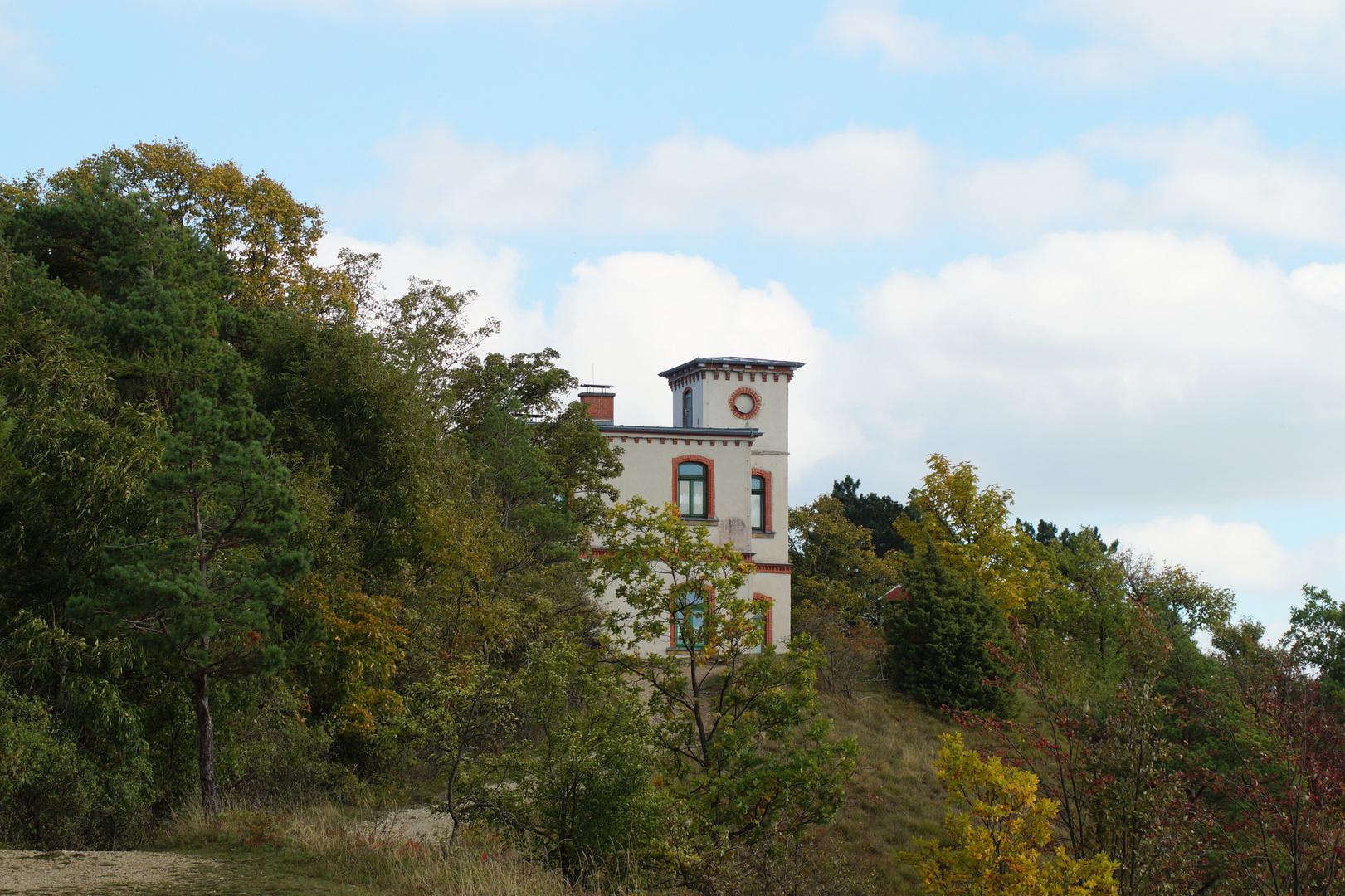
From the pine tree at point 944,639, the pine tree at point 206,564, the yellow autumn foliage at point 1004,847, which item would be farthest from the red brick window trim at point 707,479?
the yellow autumn foliage at point 1004,847

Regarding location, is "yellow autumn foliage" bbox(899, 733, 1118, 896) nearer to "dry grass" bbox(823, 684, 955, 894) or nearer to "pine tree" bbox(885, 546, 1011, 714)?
"dry grass" bbox(823, 684, 955, 894)

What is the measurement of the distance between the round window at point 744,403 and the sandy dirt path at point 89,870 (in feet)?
93.3

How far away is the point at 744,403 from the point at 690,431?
12.6 feet

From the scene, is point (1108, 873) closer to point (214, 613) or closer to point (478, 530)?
point (214, 613)

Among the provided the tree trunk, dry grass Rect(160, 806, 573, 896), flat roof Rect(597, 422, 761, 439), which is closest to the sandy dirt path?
dry grass Rect(160, 806, 573, 896)

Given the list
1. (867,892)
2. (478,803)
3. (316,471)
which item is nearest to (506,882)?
(478,803)

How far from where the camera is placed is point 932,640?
32.5m

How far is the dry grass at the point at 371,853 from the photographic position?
36.2ft

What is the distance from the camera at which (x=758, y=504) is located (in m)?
38.7

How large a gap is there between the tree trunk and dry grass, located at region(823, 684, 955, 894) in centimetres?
1033

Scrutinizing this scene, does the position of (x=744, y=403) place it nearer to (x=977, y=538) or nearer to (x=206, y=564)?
(x=977, y=538)

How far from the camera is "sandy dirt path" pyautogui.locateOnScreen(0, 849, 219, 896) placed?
1096 centimetres

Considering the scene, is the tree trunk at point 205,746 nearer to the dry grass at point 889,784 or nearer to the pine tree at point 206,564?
the pine tree at point 206,564

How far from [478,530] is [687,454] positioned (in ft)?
48.6
